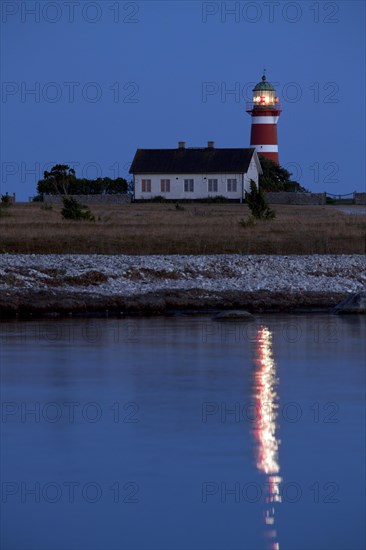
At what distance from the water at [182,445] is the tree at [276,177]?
55.6 meters

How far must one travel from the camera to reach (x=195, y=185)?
70062 millimetres

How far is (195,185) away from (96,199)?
5.72m

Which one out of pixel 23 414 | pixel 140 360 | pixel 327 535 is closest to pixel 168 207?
pixel 140 360

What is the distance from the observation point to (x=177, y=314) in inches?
924

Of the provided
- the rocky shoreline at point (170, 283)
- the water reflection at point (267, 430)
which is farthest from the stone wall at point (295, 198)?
the water reflection at point (267, 430)

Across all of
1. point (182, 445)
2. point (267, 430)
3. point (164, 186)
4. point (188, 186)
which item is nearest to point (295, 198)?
point (188, 186)

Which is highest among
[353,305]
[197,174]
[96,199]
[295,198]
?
[197,174]

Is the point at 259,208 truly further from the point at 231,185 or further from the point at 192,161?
the point at 192,161

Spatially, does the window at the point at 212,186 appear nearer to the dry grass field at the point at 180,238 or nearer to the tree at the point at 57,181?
the tree at the point at 57,181

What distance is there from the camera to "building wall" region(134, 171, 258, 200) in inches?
2726

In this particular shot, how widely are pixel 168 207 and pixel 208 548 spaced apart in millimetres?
51514

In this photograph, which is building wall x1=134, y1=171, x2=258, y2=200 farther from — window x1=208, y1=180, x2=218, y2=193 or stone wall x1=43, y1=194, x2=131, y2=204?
stone wall x1=43, y1=194, x2=131, y2=204

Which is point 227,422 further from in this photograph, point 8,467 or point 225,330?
point 225,330

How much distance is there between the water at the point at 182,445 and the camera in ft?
29.3
